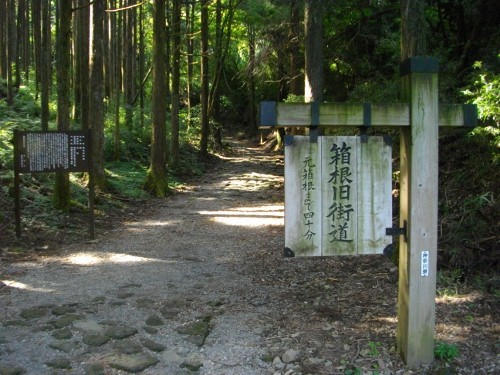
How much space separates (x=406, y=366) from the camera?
439 centimetres

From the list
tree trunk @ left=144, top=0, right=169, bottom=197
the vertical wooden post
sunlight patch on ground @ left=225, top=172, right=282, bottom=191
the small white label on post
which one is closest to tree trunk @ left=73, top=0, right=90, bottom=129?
tree trunk @ left=144, top=0, right=169, bottom=197

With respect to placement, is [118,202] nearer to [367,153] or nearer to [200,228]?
[200,228]

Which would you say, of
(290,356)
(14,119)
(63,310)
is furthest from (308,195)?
(14,119)

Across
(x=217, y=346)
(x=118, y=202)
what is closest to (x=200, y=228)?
(x=118, y=202)

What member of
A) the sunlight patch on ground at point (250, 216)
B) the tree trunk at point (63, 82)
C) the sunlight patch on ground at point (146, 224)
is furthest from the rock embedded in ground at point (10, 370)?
the sunlight patch on ground at point (250, 216)

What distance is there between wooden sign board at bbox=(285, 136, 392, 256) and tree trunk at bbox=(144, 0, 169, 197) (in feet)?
36.4

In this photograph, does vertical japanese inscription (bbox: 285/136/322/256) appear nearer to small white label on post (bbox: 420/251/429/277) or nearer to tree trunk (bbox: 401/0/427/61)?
small white label on post (bbox: 420/251/429/277)

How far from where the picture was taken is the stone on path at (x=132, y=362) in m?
4.43

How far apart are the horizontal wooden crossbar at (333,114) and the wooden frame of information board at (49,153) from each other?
586 centimetres

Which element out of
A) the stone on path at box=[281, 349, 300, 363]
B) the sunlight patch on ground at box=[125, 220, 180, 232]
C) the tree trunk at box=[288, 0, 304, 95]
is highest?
the tree trunk at box=[288, 0, 304, 95]

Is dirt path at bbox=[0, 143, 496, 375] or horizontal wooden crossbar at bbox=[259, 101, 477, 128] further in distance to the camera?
dirt path at bbox=[0, 143, 496, 375]

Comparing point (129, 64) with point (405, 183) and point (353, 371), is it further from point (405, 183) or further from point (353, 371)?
point (353, 371)

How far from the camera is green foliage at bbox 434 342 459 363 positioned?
4518 mm

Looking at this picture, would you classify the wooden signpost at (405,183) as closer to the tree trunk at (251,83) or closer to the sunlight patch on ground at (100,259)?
the sunlight patch on ground at (100,259)
